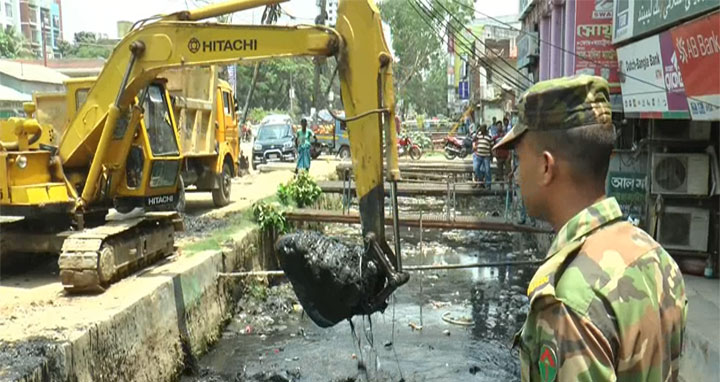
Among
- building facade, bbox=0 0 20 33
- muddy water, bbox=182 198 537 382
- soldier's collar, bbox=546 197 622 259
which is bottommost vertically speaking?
muddy water, bbox=182 198 537 382

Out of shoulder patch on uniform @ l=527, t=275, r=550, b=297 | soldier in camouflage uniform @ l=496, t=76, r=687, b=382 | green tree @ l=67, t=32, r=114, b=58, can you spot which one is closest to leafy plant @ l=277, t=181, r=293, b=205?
soldier in camouflage uniform @ l=496, t=76, r=687, b=382

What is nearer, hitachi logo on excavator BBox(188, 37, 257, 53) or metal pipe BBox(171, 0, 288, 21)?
hitachi logo on excavator BBox(188, 37, 257, 53)

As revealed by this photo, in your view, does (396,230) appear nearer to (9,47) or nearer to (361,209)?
(361,209)

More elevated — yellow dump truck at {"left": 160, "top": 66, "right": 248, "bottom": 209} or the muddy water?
yellow dump truck at {"left": 160, "top": 66, "right": 248, "bottom": 209}

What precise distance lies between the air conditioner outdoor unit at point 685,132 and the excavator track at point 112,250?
6.58 metres

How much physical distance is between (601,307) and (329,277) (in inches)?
156

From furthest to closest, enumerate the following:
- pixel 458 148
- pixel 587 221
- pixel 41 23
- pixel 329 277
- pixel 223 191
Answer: pixel 41 23 → pixel 458 148 → pixel 223 191 → pixel 329 277 → pixel 587 221

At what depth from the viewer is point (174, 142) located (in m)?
8.47

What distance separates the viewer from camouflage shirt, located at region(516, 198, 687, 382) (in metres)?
1.36

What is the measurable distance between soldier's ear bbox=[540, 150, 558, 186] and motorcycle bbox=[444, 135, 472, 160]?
29131 mm

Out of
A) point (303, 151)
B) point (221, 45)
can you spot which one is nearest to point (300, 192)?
point (303, 151)

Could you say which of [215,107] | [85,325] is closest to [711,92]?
[85,325]

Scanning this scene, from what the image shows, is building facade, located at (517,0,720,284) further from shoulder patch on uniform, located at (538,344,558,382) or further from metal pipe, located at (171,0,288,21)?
shoulder patch on uniform, located at (538,344,558,382)

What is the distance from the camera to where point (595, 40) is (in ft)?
31.7
